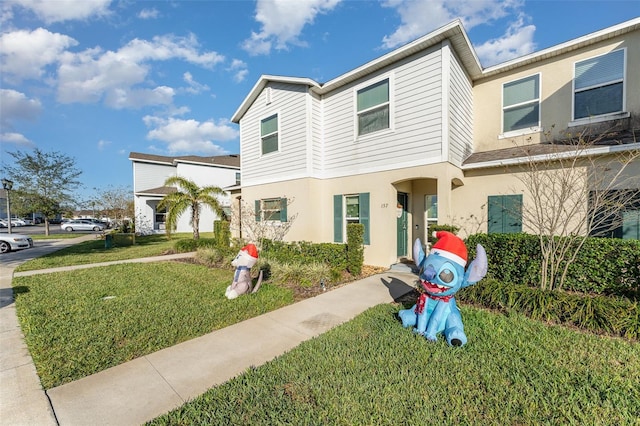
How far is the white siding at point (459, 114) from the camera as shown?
7398 millimetres

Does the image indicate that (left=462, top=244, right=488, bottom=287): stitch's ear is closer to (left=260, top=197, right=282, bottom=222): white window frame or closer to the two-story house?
the two-story house

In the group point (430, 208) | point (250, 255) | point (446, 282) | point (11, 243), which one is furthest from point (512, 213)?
point (11, 243)

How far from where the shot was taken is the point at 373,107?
870 centimetres

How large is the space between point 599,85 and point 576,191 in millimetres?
4059

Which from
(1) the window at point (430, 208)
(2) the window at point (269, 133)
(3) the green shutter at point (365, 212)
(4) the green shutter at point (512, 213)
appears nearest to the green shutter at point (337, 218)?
(3) the green shutter at point (365, 212)

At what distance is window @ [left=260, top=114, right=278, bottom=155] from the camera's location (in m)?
11.0

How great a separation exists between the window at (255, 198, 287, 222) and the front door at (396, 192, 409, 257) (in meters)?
4.36

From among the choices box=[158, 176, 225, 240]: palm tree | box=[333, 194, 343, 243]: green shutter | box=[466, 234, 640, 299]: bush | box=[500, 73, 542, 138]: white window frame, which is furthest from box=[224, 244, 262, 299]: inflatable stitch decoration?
box=[158, 176, 225, 240]: palm tree

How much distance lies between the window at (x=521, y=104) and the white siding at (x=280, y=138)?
21.5ft

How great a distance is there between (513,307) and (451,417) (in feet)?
10.7

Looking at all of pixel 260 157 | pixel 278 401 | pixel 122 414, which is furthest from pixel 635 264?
pixel 260 157

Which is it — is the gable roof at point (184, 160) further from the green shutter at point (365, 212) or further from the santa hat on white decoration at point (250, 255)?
the santa hat on white decoration at point (250, 255)

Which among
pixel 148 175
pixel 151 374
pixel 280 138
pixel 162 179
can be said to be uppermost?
pixel 148 175

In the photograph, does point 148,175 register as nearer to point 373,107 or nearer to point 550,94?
point 373,107
